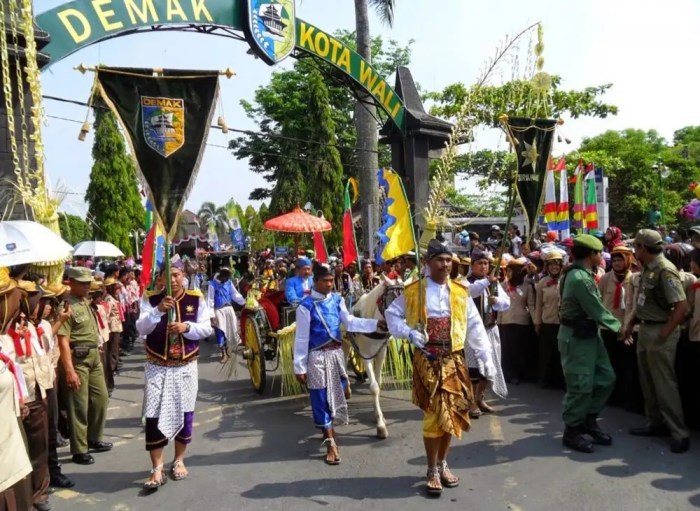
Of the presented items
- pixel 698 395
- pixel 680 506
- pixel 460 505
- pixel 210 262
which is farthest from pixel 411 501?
pixel 210 262

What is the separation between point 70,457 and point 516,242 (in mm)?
10046

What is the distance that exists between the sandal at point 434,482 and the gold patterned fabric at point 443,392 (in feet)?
1.01

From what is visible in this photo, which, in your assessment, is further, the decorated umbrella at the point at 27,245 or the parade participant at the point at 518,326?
the parade participant at the point at 518,326

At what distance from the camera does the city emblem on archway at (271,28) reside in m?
11.1

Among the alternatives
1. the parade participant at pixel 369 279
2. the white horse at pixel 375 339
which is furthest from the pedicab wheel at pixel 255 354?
the parade participant at pixel 369 279

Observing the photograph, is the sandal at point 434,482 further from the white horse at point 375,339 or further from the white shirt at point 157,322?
the white shirt at point 157,322

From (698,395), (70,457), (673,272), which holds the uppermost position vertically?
(673,272)

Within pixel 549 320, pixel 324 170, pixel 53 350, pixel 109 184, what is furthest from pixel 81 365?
pixel 109 184

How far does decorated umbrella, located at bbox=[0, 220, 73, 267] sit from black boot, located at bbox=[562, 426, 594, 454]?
15.0 ft

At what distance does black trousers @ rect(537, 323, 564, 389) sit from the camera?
7.52 m

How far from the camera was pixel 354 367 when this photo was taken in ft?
27.5

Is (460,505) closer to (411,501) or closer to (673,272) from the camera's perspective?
(411,501)

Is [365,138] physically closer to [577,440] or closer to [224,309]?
[224,309]

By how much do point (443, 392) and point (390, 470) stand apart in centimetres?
102
